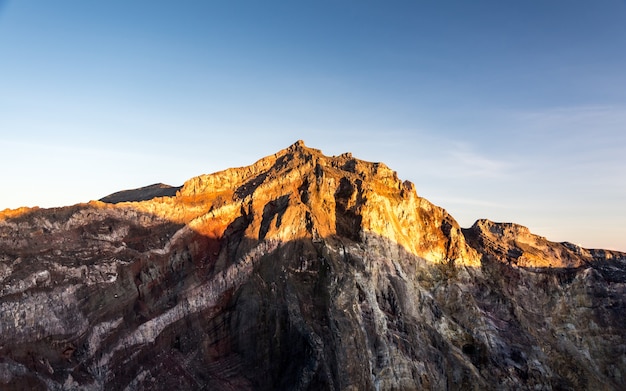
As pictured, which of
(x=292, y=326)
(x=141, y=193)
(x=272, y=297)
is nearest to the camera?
(x=292, y=326)

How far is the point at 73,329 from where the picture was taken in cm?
4753

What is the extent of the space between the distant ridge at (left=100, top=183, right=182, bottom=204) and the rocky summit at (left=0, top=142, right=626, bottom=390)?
3.66ft

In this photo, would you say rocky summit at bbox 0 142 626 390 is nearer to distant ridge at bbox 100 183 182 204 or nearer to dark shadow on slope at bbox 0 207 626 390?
dark shadow on slope at bbox 0 207 626 390

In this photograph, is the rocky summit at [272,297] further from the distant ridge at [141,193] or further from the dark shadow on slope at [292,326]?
the distant ridge at [141,193]

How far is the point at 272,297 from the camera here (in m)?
51.1

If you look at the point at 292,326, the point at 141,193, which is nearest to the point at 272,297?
the point at 292,326

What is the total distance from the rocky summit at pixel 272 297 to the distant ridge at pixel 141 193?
1.12 metres

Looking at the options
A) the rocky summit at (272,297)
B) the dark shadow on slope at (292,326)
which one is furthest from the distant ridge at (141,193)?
the dark shadow on slope at (292,326)

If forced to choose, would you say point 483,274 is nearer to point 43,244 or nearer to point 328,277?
point 328,277

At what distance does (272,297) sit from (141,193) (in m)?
35.5

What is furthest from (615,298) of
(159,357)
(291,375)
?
(159,357)

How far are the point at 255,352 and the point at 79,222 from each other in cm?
2235

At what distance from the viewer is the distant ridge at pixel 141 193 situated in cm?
7200

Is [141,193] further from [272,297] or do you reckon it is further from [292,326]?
[292,326]
